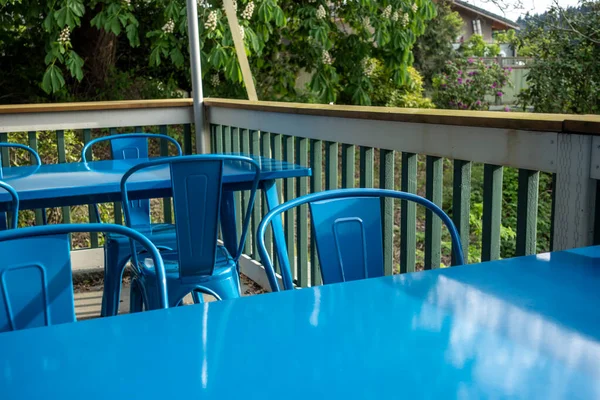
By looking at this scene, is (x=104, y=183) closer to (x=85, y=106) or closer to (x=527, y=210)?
(x=527, y=210)

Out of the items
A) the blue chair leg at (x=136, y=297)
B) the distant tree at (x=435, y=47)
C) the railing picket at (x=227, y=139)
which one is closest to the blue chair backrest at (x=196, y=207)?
the blue chair leg at (x=136, y=297)

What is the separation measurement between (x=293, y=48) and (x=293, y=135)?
654cm

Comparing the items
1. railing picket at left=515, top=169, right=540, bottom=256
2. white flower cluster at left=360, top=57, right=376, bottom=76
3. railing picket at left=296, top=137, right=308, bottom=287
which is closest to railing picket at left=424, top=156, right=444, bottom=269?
railing picket at left=515, top=169, right=540, bottom=256

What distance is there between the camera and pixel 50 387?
80 centimetres

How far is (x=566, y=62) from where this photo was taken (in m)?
8.02

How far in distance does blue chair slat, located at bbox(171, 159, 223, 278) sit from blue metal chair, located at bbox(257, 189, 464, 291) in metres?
0.67

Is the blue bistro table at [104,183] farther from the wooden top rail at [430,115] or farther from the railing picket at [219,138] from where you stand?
the railing picket at [219,138]

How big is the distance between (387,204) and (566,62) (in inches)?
241

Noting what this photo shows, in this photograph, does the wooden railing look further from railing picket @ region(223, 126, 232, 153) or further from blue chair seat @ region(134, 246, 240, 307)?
blue chair seat @ region(134, 246, 240, 307)

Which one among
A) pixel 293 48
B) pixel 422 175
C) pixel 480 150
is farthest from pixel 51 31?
pixel 480 150

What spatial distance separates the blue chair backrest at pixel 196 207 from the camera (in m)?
2.20

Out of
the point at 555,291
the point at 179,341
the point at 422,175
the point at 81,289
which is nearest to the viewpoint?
the point at 179,341

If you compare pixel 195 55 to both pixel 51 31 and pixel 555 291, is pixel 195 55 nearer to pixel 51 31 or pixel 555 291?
pixel 555 291

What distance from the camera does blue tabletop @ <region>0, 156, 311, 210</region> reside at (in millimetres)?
2412
